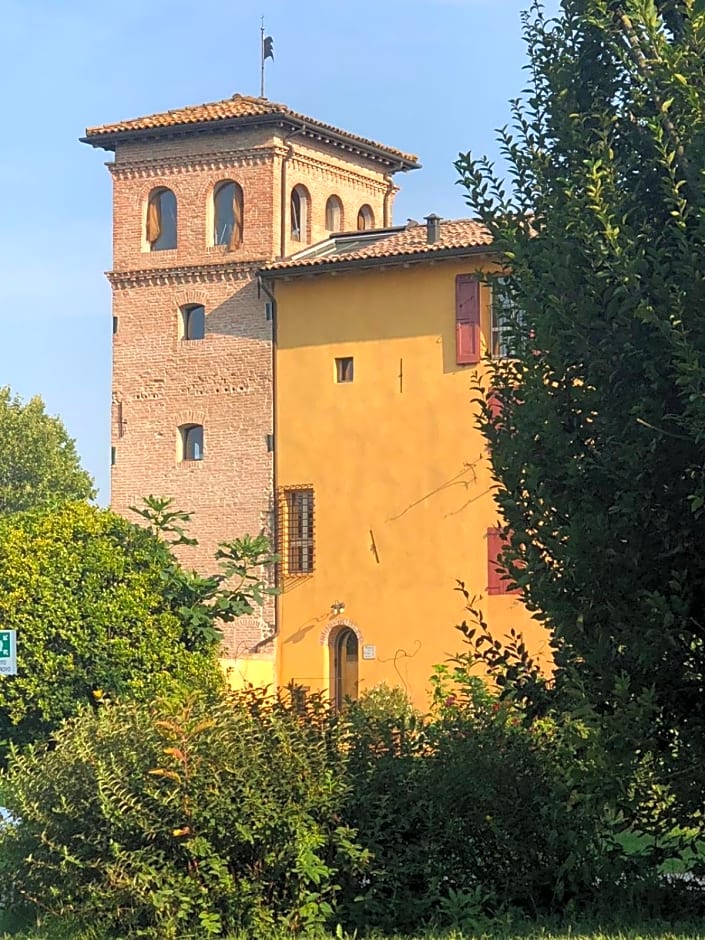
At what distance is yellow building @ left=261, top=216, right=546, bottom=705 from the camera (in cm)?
3300

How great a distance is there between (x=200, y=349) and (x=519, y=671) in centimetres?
2778

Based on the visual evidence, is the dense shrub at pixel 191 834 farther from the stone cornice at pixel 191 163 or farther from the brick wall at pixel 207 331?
the stone cornice at pixel 191 163

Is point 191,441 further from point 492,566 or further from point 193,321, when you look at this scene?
point 492,566

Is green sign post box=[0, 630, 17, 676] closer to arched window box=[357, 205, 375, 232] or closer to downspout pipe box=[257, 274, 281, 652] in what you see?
downspout pipe box=[257, 274, 281, 652]

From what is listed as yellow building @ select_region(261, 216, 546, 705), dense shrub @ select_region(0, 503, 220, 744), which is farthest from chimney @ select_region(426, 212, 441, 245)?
dense shrub @ select_region(0, 503, 220, 744)

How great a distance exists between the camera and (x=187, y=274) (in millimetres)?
37656

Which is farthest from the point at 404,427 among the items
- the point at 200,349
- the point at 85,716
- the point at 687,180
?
the point at 687,180

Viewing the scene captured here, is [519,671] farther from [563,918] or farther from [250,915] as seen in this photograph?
[250,915]

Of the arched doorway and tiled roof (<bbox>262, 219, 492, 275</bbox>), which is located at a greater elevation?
tiled roof (<bbox>262, 219, 492, 275</bbox>)

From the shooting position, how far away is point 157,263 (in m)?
38.2

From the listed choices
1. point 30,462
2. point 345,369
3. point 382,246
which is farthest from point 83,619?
point 30,462

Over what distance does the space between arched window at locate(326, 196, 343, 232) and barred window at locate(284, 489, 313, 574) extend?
7.56m

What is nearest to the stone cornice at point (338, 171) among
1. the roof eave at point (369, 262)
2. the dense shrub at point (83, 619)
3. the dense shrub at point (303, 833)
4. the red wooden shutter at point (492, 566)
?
the roof eave at point (369, 262)

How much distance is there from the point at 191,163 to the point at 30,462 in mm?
23127
